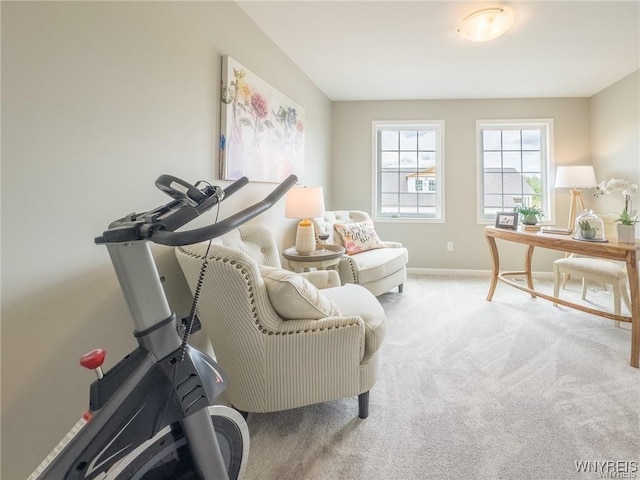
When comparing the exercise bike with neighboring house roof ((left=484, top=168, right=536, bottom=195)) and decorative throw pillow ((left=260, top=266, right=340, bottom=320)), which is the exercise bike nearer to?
decorative throw pillow ((left=260, top=266, right=340, bottom=320))

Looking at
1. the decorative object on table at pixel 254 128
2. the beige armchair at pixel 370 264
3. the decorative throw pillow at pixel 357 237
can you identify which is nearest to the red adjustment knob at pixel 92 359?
the decorative object on table at pixel 254 128

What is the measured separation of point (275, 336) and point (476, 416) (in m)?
1.10

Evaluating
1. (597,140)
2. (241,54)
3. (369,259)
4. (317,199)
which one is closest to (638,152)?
(597,140)

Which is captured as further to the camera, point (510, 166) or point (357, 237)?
point (510, 166)

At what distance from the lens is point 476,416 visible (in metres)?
1.49

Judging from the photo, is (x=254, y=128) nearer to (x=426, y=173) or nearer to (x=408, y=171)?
(x=408, y=171)

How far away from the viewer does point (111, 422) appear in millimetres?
689

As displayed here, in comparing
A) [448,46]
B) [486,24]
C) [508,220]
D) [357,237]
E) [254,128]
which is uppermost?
[448,46]

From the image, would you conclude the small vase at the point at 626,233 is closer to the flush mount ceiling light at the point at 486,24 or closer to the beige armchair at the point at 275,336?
the flush mount ceiling light at the point at 486,24

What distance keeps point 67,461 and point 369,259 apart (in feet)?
8.57

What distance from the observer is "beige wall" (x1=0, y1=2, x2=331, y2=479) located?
943 millimetres

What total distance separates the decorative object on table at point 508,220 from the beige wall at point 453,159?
3.73 feet

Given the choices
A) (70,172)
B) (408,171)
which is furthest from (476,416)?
(408,171)

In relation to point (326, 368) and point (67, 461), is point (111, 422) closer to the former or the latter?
point (67, 461)
